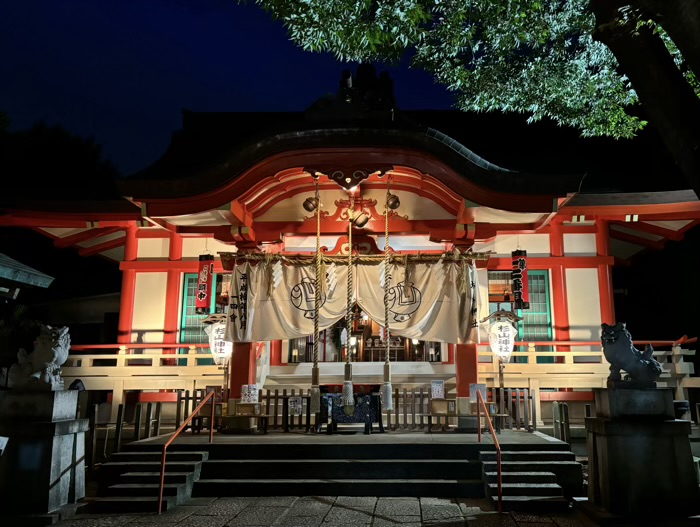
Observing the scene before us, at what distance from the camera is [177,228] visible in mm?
11742

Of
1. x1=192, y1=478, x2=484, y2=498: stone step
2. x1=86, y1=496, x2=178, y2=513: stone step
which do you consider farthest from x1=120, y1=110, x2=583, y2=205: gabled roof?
x1=86, y1=496, x2=178, y2=513: stone step

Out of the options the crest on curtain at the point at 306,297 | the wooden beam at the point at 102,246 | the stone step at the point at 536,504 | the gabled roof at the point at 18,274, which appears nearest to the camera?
the stone step at the point at 536,504

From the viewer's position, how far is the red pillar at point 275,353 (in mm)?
14742

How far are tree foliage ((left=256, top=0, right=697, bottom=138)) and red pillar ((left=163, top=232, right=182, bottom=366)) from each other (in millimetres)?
7945

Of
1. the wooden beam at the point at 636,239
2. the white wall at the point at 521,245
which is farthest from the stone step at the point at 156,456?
the wooden beam at the point at 636,239

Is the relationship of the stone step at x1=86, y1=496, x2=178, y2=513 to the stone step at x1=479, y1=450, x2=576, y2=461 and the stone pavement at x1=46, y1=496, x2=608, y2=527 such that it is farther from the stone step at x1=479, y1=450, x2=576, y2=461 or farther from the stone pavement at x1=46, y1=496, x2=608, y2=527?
the stone step at x1=479, y1=450, x2=576, y2=461

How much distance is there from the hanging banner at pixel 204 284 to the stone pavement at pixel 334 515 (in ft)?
21.3

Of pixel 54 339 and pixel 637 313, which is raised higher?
pixel 637 313

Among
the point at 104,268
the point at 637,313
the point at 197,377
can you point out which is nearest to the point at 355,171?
the point at 197,377

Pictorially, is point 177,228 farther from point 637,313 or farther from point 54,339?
point 637,313

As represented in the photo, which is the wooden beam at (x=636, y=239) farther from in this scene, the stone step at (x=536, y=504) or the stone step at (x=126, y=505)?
the stone step at (x=126, y=505)

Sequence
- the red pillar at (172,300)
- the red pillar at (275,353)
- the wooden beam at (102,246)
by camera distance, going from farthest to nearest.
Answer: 1. the wooden beam at (102,246)
2. the red pillar at (172,300)
3. the red pillar at (275,353)

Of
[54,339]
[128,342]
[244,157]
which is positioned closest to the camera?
[54,339]

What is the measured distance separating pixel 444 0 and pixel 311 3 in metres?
1.96
